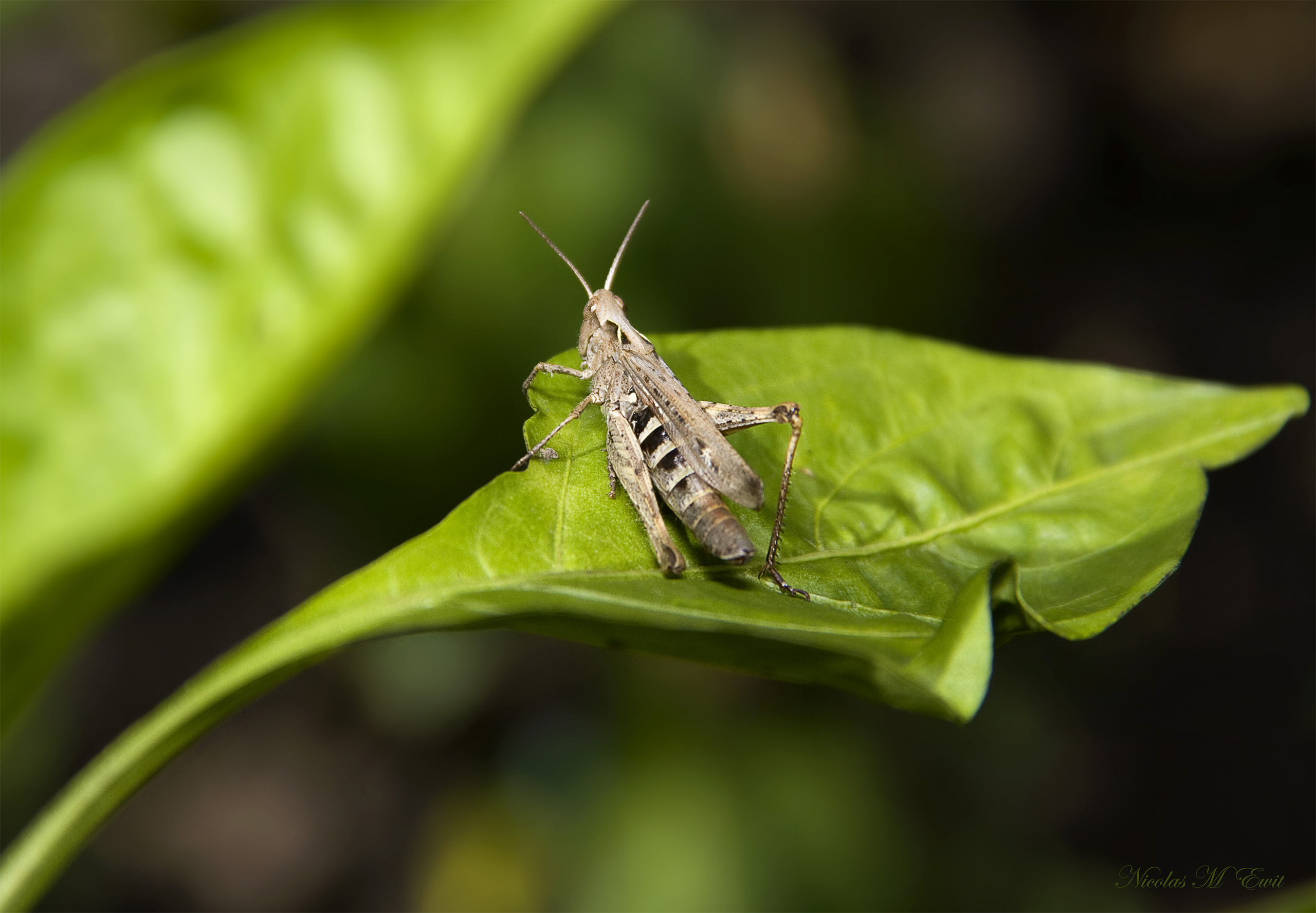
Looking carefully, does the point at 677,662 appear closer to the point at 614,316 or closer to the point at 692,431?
the point at 614,316

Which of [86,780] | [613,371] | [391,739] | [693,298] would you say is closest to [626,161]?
[693,298]

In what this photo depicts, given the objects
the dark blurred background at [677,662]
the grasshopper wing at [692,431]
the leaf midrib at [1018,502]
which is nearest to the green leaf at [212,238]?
the grasshopper wing at [692,431]


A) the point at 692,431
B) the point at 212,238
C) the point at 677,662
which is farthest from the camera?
the point at 677,662

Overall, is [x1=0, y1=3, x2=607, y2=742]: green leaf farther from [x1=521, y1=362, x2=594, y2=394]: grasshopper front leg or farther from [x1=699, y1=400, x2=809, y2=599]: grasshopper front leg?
[x1=699, y1=400, x2=809, y2=599]: grasshopper front leg

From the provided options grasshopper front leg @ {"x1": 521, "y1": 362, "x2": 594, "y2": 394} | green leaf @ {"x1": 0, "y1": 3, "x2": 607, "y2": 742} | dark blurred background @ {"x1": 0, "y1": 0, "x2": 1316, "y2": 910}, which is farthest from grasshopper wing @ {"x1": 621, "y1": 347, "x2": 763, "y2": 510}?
dark blurred background @ {"x1": 0, "y1": 0, "x2": 1316, "y2": 910}

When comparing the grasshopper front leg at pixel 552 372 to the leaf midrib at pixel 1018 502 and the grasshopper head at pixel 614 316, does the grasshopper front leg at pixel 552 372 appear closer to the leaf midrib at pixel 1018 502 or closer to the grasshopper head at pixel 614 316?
the grasshopper head at pixel 614 316

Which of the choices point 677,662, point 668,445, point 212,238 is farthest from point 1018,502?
point 677,662

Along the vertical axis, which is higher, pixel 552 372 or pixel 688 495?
pixel 552 372
